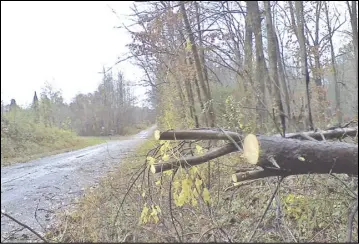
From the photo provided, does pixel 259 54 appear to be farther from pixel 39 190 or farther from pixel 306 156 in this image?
pixel 306 156

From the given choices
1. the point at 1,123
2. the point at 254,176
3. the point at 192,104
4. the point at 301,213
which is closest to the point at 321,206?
the point at 301,213

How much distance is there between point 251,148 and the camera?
2637mm

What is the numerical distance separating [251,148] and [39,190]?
5.31 m

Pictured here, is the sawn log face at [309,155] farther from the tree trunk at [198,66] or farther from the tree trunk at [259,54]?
the tree trunk at [198,66]

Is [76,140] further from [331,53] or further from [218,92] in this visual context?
[331,53]

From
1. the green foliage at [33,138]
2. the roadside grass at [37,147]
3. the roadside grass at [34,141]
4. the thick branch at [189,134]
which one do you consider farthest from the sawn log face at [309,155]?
the roadside grass at [37,147]

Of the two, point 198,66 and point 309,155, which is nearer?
point 309,155

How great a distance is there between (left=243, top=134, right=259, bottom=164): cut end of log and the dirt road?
1940mm

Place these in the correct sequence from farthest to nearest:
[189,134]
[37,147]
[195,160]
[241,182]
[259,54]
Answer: [37,147], [259,54], [241,182], [195,160], [189,134]

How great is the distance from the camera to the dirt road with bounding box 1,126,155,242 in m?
3.80

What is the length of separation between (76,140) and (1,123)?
1697cm

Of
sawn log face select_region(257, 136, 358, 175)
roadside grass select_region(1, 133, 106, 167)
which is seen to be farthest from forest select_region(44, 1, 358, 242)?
roadside grass select_region(1, 133, 106, 167)

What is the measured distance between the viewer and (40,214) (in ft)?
16.2

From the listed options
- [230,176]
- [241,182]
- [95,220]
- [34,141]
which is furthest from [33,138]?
[241,182]
